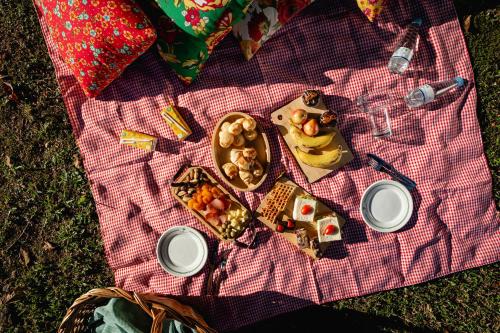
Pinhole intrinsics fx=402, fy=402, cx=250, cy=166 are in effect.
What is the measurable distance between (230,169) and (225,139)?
24 centimetres

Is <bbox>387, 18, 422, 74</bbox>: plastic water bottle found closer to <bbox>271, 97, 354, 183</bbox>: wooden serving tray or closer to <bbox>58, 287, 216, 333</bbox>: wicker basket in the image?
<bbox>271, 97, 354, 183</bbox>: wooden serving tray

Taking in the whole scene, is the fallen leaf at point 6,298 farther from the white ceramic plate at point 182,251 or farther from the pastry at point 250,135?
the pastry at point 250,135

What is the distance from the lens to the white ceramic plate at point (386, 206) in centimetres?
322

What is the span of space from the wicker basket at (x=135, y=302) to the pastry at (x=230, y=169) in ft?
3.49

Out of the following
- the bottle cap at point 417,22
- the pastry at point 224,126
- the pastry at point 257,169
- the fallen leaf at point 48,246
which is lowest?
the fallen leaf at point 48,246

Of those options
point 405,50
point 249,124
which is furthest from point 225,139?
point 405,50

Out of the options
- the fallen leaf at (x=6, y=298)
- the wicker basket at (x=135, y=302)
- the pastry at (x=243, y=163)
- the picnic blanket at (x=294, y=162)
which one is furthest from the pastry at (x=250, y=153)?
the fallen leaf at (x=6, y=298)

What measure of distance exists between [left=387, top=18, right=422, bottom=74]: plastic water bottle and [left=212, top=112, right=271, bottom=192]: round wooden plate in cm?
119

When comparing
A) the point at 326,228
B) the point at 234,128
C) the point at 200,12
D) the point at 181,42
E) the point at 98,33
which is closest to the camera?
the point at 200,12

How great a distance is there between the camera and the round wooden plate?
10.5ft

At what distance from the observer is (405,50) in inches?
125

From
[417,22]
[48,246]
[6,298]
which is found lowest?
[6,298]

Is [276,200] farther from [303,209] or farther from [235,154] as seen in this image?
[235,154]

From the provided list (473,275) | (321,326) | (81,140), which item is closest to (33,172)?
(81,140)
